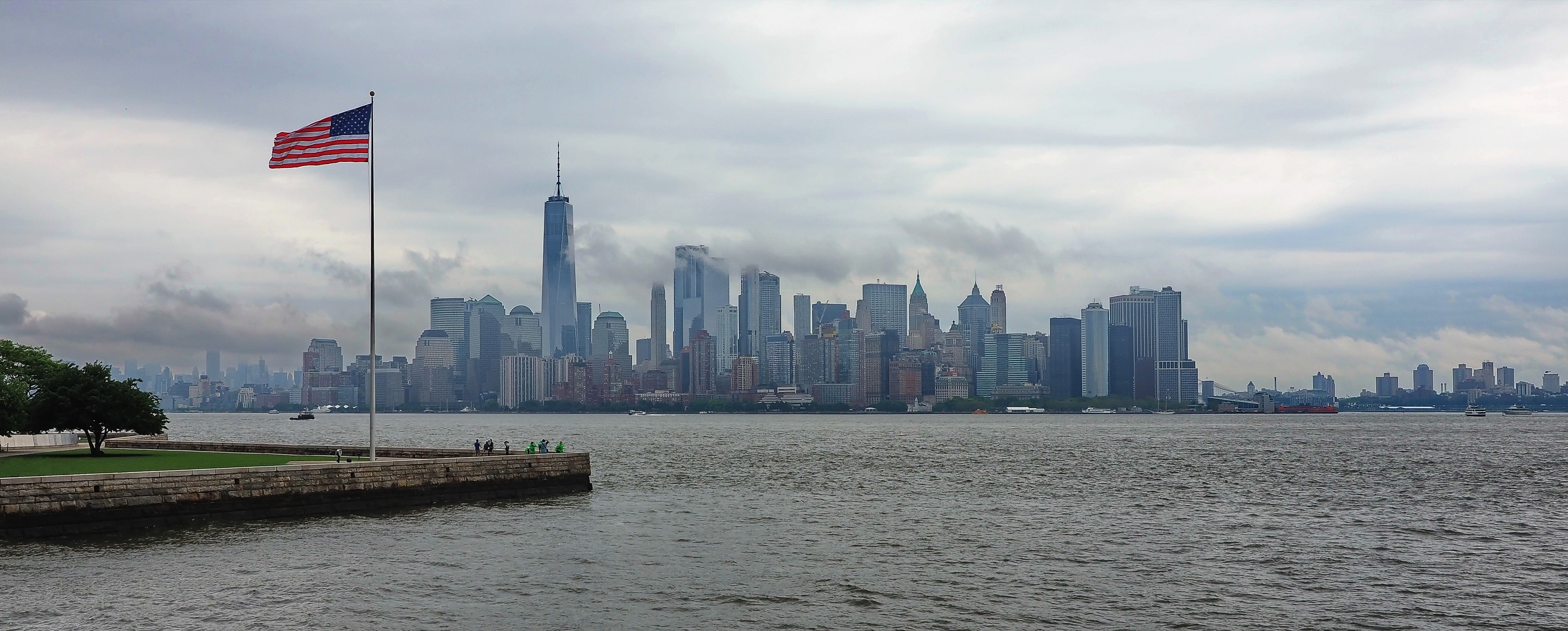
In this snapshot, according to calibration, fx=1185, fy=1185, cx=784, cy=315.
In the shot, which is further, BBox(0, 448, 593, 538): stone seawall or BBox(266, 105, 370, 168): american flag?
BBox(266, 105, 370, 168): american flag

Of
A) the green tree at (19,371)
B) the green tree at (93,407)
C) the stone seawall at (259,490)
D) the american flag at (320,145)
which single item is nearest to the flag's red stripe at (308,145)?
the american flag at (320,145)

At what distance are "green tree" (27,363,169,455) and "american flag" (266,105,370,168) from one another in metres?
21.6

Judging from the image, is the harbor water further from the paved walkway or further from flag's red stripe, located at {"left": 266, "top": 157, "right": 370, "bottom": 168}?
the paved walkway

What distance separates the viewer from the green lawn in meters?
43.3

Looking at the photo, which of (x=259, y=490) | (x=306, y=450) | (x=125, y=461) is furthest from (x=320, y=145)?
(x=306, y=450)

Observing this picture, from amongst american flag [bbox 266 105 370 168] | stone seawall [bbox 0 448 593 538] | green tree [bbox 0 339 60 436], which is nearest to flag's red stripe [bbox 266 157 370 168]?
american flag [bbox 266 105 370 168]

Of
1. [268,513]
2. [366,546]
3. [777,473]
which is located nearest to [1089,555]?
[366,546]

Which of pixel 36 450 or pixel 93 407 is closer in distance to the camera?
pixel 93 407

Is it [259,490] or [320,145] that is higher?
[320,145]

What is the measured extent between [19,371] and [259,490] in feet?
181

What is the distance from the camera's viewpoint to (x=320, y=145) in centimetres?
4253

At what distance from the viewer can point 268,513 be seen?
41.4 metres

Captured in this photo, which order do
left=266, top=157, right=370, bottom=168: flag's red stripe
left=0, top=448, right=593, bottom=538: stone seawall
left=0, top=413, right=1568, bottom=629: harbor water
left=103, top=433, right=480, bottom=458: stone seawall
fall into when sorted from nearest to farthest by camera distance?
1. left=0, top=413, right=1568, bottom=629: harbor water
2. left=0, top=448, right=593, bottom=538: stone seawall
3. left=266, top=157, right=370, bottom=168: flag's red stripe
4. left=103, top=433, right=480, bottom=458: stone seawall

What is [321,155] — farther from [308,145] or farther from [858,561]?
[858,561]
